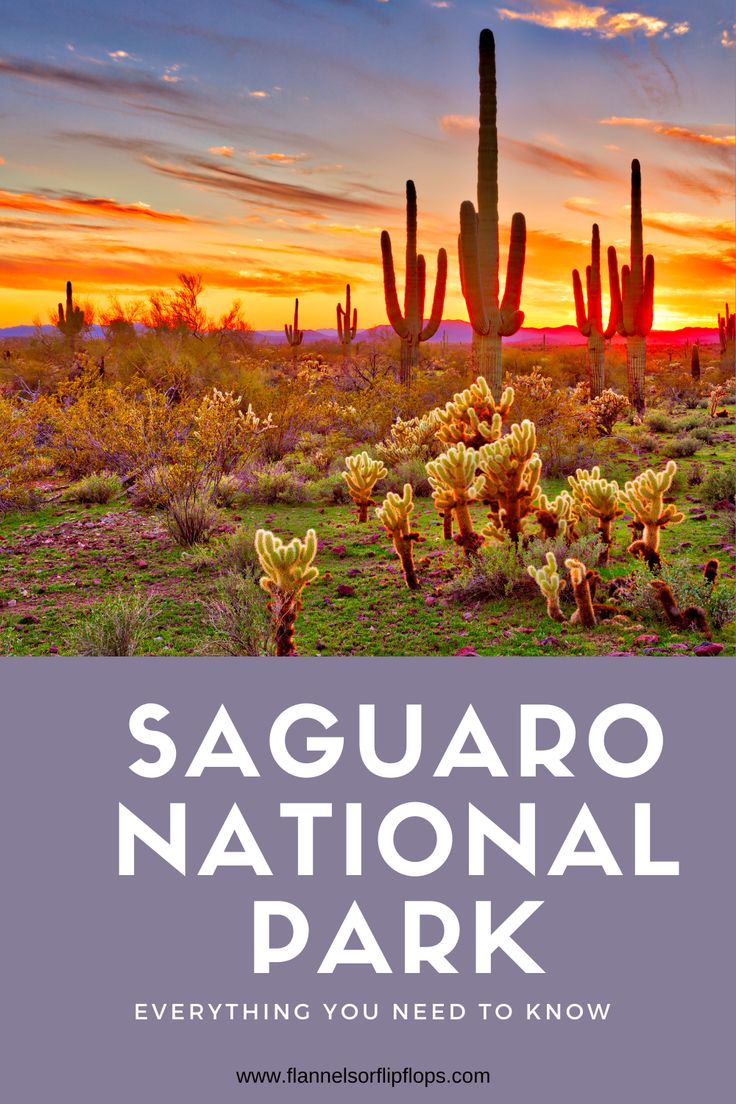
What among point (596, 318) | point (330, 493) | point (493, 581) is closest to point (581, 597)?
point (493, 581)

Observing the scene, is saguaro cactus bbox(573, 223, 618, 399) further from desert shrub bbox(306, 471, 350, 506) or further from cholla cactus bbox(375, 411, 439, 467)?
desert shrub bbox(306, 471, 350, 506)

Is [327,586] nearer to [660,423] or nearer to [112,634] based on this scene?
[112,634]

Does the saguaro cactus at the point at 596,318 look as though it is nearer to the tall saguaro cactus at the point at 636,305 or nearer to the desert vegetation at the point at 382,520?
the tall saguaro cactus at the point at 636,305

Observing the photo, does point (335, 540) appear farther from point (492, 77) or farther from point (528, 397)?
point (492, 77)

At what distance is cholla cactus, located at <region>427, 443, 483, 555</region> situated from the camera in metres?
7.48

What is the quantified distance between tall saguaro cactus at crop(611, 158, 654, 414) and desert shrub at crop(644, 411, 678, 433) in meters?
2.17

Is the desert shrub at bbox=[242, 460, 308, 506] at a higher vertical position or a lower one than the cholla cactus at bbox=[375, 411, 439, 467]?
lower

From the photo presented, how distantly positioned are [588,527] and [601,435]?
9088mm

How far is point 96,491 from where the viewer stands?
1125 cm

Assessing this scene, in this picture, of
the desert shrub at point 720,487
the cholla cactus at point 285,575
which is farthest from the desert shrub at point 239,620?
the desert shrub at point 720,487

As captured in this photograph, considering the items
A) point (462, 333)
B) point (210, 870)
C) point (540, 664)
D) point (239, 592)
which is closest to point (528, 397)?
point (239, 592)

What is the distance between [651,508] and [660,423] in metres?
12.5

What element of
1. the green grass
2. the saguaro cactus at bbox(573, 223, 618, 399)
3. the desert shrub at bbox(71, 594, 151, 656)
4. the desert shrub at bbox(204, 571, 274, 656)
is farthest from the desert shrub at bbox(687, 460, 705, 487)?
the saguaro cactus at bbox(573, 223, 618, 399)

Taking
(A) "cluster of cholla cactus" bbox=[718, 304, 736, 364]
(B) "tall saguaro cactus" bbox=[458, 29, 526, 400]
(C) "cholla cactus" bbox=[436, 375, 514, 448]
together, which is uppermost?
(A) "cluster of cholla cactus" bbox=[718, 304, 736, 364]
